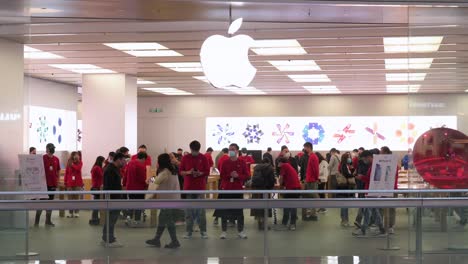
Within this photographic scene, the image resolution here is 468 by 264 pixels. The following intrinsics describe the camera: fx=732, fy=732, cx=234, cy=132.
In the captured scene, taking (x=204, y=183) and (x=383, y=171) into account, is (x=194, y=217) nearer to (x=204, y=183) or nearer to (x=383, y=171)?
(x=383, y=171)

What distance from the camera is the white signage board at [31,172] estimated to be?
1002 centimetres

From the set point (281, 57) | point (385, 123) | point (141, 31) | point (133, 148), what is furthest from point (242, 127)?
point (141, 31)

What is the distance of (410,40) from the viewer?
10.0 metres

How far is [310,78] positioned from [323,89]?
471cm

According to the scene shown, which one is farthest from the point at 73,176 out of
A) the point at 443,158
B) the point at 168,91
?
the point at 168,91

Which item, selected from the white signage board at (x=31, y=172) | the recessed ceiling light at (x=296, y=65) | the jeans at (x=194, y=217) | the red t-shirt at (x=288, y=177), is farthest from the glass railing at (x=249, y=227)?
the recessed ceiling light at (x=296, y=65)

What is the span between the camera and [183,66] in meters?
20.1

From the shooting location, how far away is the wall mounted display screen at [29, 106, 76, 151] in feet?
79.5

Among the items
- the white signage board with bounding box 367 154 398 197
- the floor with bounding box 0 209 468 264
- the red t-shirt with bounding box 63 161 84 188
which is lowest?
the floor with bounding box 0 209 468 264

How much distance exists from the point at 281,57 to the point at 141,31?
189 inches

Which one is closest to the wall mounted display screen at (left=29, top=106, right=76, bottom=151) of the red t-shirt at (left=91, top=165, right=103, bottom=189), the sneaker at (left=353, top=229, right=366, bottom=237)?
the red t-shirt at (left=91, top=165, right=103, bottom=189)

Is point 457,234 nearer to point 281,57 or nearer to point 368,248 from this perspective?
point 368,248

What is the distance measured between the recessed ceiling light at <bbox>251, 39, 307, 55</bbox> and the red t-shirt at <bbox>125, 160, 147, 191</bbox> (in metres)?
4.32

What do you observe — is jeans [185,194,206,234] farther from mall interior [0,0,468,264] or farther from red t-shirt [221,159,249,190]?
red t-shirt [221,159,249,190]
